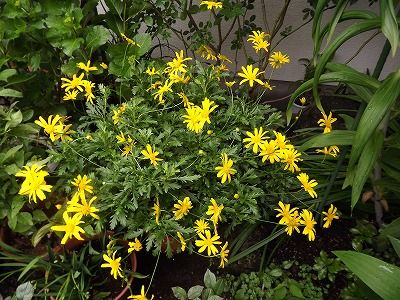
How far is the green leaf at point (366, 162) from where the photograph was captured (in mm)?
1185

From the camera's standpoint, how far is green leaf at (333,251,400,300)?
0.92 meters

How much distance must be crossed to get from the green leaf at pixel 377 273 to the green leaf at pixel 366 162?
10.7 inches

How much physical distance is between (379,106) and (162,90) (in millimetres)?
624

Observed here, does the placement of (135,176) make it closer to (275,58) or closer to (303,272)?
(275,58)

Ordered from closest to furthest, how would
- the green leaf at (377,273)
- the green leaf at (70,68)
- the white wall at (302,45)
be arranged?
the green leaf at (377,273) < the green leaf at (70,68) < the white wall at (302,45)

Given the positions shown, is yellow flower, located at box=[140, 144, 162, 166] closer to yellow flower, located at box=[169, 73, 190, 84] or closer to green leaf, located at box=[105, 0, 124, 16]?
yellow flower, located at box=[169, 73, 190, 84]

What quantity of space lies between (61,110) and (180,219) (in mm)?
706

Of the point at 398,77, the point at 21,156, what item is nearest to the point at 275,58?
the point at 398,77

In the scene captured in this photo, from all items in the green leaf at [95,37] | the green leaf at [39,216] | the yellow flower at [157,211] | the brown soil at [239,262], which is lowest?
the brown soil at [239,262]

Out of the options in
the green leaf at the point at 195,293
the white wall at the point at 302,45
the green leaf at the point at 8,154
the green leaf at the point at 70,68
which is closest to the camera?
the green leaf at the point at 8,154

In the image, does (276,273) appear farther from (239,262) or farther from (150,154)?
(150,154)

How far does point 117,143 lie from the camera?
50.1 inches

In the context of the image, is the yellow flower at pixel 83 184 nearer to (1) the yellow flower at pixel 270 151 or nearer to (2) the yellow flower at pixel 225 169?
(2) the yellow flower at pixel 225 169

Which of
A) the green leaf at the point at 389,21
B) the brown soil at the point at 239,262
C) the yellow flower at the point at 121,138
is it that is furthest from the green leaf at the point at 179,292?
the green leaf at the point at 389,21
